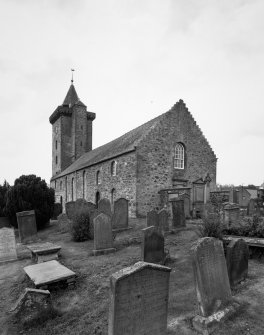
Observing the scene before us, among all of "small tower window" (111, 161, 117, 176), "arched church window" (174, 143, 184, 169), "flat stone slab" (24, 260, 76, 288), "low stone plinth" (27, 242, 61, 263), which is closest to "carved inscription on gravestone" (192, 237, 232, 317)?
"flat stone slab" (24, 260, 76, 288)

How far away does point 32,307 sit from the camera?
14.7ft

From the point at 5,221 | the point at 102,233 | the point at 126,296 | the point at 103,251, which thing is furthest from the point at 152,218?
the point at 5,221

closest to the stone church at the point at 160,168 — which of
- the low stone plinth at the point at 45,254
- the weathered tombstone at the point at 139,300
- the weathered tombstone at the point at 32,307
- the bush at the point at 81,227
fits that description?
the bush at the point at 81,227

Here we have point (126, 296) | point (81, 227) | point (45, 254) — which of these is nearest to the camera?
point (126, 296)

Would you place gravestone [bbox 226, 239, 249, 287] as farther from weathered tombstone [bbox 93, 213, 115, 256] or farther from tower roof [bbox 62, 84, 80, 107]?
tower roof [bbox 62, 84, 80, 107]

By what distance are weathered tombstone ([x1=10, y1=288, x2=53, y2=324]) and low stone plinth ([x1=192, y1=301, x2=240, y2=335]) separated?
259 cm

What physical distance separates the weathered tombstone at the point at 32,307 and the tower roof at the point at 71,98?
38.0m

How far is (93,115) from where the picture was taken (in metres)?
40.4

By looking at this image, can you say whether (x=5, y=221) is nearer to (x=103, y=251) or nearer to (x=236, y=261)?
(x=103, y=251)

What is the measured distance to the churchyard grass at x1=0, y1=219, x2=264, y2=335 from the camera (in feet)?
13.5

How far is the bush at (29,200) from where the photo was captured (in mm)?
15922

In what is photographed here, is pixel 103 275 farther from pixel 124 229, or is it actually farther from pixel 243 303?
pixel 124 229

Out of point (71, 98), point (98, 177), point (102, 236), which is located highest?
point (71, 98)

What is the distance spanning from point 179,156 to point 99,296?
15.9m
